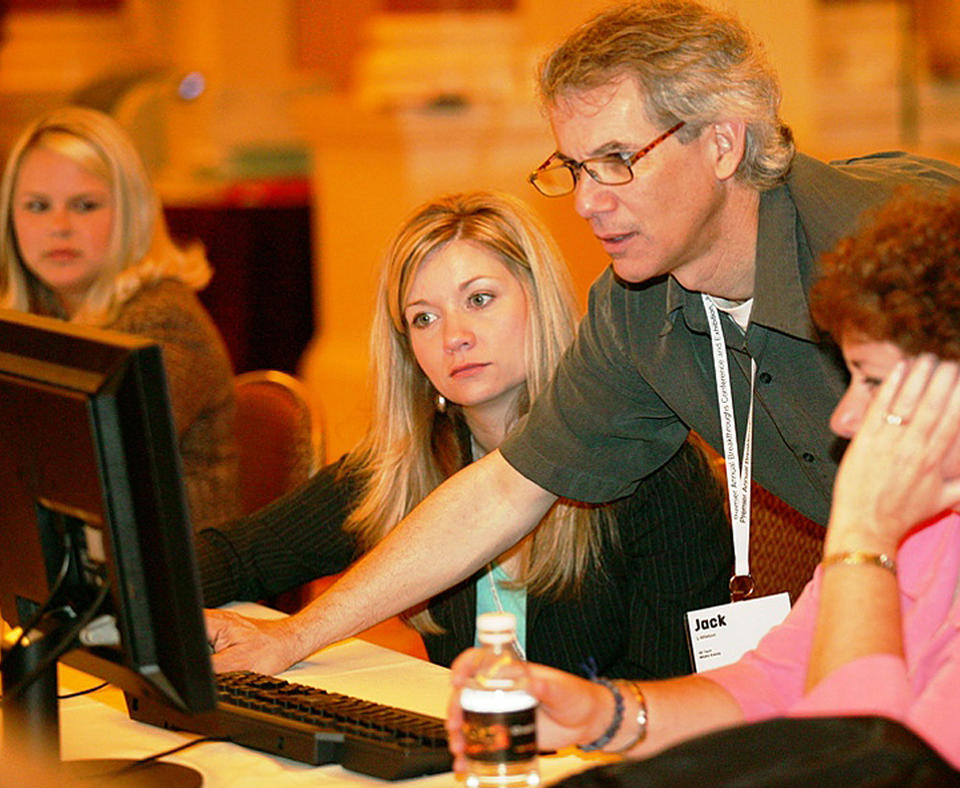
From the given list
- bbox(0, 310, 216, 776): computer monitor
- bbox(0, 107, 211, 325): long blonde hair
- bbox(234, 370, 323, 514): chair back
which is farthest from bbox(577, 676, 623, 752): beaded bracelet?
bbox(0, 107, 211, 325): long blonde hair

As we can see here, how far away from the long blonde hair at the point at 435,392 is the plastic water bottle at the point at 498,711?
3.19 ft

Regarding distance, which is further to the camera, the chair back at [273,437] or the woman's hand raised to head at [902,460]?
the chair back at [273,437]

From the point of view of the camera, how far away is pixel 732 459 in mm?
2141

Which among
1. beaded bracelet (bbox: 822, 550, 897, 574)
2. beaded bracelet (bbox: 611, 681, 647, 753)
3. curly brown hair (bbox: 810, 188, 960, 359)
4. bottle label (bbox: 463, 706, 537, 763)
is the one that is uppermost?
curly brown hair (bbox: 810, 188, 960, 359)

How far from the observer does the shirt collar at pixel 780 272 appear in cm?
196

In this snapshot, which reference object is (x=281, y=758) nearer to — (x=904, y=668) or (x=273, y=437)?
(x=904, y=668)

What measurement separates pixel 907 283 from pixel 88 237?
2.66 m

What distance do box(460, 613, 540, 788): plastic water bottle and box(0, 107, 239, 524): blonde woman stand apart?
2.19 m

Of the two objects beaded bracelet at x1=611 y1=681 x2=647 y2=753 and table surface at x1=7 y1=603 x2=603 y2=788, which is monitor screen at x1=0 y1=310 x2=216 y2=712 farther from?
beaded bracelet at x1=611 y1=681 x2=647 y2=753

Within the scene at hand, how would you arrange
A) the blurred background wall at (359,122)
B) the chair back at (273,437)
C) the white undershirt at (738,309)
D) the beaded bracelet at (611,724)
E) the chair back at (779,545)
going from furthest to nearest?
1. the blurred background wall at (359,122)
2. the chair back at (273,437)
3. the chair back at (779,545)
4. the white undershirt at (738,309)
5. the beaded bracelet at (611,724)

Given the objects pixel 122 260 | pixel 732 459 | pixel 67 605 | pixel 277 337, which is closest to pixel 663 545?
pixel 732 459

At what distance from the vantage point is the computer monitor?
1.45 meters

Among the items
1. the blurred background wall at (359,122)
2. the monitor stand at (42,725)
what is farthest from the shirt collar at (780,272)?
the blurred background wall at (359,122)

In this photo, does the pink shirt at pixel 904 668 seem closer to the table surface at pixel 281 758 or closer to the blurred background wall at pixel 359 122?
the table surface at pixel 281 758
